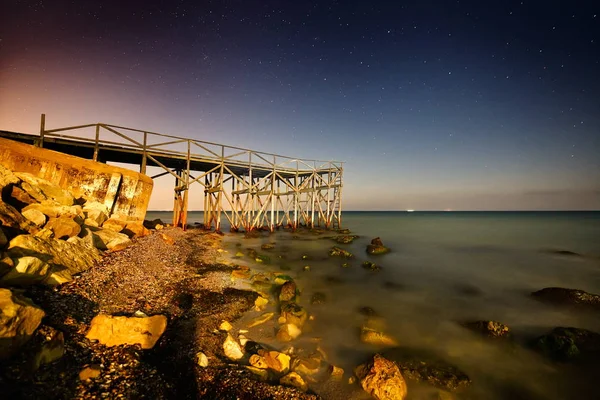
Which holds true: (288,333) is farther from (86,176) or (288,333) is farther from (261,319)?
(86,176)

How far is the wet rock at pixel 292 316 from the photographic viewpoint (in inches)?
219

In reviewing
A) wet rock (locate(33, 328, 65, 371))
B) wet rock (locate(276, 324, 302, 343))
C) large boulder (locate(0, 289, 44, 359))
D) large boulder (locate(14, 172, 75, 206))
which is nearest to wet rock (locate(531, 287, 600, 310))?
wet rock (locate(276, 324, 302, 343))

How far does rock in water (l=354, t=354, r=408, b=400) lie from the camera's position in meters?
3.61

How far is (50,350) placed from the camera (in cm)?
A: 286

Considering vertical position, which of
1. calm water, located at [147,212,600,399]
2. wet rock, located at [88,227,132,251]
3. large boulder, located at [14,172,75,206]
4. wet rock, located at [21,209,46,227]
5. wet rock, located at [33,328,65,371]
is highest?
large boulder, located at [14,172,75,206]

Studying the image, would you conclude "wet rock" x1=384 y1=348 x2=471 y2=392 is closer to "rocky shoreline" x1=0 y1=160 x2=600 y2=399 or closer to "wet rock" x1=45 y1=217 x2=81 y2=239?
"rocky shoreline" x1=0 y1=160 x2=600 y2=399

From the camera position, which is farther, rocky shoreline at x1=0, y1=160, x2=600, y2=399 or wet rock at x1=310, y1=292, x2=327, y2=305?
wet rock at x1=310, y1=292, x2=327, y2=305

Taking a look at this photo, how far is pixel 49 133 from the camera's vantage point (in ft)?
39.5

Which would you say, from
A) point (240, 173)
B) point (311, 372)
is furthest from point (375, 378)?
point (240, 173)

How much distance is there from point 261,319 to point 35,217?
6187mm

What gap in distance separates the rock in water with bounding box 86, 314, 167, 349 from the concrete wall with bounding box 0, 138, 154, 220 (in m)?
9.04

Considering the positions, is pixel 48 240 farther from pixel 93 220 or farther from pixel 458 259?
pixel 458 259

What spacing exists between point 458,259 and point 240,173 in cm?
1945

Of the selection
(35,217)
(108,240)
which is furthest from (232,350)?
(108,240)
